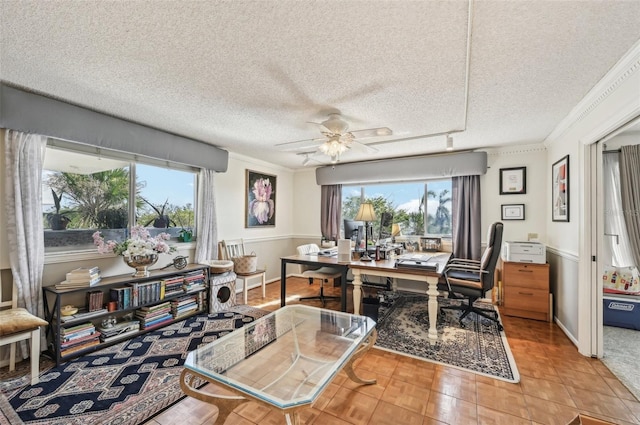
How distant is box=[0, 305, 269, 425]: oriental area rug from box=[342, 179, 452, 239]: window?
3.48m

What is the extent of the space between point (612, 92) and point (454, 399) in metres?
2.50

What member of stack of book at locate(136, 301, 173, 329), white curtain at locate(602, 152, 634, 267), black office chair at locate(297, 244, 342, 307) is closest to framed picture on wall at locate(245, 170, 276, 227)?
black office chair at locate(297, 244, 342, 307)

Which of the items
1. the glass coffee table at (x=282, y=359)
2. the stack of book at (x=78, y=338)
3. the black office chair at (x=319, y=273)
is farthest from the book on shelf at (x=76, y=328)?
the black office chair at (x=319, y=273)

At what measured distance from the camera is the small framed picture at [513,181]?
369 centimetres

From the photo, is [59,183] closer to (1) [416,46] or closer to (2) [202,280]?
(2) [202,280]

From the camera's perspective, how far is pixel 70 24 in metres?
1.38

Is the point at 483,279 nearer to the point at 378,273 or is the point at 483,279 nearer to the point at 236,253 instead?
the point at 378,273

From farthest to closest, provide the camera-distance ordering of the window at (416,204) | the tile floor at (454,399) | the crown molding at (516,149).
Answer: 1. the window at (416,204)
2. the crown molding at (516,149)
3. the tile floor at (454,399)

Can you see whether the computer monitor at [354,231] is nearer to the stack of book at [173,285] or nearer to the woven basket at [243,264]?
the woven basket at [243,264]

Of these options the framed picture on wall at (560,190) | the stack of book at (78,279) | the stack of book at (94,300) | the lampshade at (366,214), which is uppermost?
the framed picture on wall at (560,190)

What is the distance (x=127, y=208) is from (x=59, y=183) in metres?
0.61

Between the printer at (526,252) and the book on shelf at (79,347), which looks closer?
the book on shelf at (79,347)

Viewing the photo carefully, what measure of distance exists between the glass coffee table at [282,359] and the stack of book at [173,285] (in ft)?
4.15

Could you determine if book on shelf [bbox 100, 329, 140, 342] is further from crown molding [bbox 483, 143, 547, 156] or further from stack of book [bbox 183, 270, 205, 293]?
crown molding [bbox 483, 143, 547, 156]
